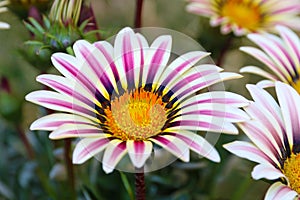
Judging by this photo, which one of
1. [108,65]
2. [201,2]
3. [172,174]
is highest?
[201,2]

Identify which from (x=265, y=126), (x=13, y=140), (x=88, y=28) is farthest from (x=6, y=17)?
(x=265, y=126)

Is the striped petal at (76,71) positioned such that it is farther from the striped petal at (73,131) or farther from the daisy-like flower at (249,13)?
the daisy-like flower at (249,13)

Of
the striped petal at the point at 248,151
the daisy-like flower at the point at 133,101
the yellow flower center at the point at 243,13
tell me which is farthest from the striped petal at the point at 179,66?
the yellow flower center at the point at 243,13

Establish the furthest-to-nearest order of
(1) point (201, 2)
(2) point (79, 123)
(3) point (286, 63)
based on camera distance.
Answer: (1) point (201, 2) < (3) point (286, 63) < (2) point (79, 123)

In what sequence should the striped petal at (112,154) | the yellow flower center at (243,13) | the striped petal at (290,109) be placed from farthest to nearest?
the yellow flower center at (243,13) → the striped petal at (290,109) → the striped petal at (112,154)

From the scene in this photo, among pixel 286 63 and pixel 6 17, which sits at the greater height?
pixel 6 17

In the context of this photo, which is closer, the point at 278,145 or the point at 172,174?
the point at 278,145

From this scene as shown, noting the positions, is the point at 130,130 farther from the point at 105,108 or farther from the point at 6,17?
the point at 6,17

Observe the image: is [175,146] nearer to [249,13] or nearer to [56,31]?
[56,31]

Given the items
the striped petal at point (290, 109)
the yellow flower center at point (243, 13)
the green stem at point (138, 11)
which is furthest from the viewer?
the yellow flower center at point (243, 13)

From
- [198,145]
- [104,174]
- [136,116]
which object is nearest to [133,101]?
[136,116]
